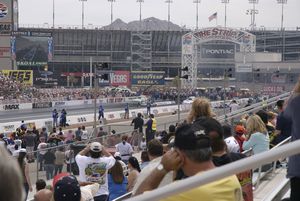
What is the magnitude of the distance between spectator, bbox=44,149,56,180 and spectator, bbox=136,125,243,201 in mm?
9420

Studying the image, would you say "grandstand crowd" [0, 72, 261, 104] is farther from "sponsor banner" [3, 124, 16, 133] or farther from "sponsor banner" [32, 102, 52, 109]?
"sponsor banner" [3, 124, 16, 133]

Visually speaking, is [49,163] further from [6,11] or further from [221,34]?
[6,11]

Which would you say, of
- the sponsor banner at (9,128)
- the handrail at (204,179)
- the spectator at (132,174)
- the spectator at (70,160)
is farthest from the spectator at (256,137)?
the sponsor banner at (9,128)

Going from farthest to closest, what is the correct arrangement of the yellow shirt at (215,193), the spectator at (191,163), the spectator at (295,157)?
the spectator at (295,157), the spectator at (191,163), the yellow shirt at (215,193)

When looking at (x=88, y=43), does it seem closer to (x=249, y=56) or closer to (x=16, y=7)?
(x=16, y=7)

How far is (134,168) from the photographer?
685 cm

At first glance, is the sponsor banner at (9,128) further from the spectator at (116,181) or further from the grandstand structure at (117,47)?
the grandstand structure at (117,47)

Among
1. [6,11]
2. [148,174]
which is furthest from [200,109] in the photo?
[6,11]

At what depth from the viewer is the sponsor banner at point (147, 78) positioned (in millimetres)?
88500

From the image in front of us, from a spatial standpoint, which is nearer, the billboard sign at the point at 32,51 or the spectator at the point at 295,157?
the spectator at the point at 295,157

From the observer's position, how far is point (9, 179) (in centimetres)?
179

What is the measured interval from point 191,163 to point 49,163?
9.86m

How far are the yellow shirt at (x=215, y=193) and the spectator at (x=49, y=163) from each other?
940 cm

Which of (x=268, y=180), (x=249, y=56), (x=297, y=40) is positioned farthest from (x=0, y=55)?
(x=268, y=180)
